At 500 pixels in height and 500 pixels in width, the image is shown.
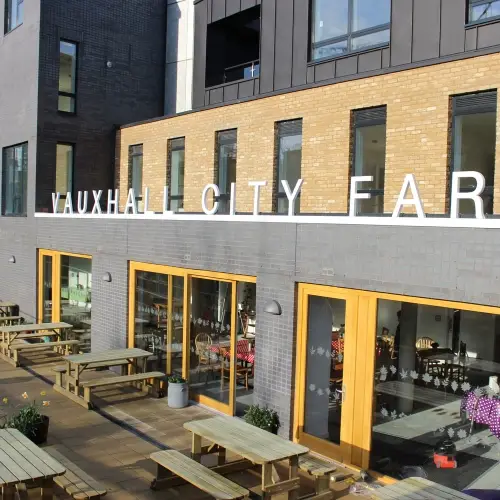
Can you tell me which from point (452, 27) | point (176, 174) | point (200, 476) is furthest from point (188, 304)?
point (452, 27)

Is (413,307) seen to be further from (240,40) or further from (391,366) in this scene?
(240,40)

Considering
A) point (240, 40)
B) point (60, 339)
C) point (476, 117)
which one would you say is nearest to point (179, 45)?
point (240, 40)

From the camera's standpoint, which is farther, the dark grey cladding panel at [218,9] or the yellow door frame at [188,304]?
the dark grey cladding panel at [218,9]

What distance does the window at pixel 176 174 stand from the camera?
15828 mm

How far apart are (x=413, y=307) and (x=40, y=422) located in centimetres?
553

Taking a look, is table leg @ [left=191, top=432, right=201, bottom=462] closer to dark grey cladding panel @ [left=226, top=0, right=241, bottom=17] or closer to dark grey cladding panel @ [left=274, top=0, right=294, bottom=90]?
dark grey cladding panel @ [left=274, top=0, right=294, bottom=90]

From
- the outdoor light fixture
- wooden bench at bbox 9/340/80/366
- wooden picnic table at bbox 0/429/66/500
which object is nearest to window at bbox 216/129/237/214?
wooden bench at bbox 9/340/80/366

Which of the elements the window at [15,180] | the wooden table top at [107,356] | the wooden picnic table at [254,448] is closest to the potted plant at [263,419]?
the wooden picnic table at [254,448]

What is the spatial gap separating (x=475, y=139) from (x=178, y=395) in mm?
6693

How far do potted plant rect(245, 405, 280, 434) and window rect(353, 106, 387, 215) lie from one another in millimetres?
4020

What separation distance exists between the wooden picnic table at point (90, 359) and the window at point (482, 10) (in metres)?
8.51

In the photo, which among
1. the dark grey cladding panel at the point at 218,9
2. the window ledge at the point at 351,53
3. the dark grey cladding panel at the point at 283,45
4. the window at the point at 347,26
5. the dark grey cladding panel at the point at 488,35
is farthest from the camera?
the dark grey cladding panel at the point at 218,9

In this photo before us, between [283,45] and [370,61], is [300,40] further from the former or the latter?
[370,61]

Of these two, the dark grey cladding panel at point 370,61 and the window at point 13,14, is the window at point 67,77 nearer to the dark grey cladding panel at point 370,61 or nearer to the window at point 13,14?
the window at point 13,14
